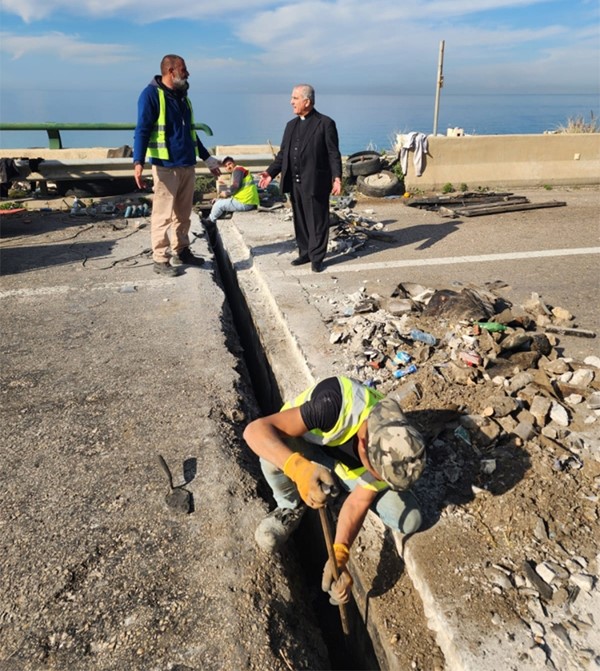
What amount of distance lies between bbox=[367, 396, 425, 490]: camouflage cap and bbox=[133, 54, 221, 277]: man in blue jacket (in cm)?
421

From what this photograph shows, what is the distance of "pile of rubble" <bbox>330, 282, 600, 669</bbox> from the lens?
2285mm

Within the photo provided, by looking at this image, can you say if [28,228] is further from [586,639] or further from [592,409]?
[586,639]

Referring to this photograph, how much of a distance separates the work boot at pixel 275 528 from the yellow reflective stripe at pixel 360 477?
1.03ft

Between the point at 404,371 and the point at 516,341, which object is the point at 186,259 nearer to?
the point at 404,371

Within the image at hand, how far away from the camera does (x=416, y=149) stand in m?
10.0

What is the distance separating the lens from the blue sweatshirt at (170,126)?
5.43 m

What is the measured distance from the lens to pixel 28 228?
8086 millimetres

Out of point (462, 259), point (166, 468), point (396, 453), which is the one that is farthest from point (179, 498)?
point (462, 259)

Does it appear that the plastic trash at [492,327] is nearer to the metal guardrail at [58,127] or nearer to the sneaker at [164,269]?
the sneaker at [164,269]

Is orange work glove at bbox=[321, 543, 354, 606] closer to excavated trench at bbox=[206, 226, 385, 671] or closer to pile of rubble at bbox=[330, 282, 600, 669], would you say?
excavated trench at bbox=[206, 226, 385, 671]

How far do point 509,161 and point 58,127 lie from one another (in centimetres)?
886

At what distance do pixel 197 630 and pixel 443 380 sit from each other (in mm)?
2260

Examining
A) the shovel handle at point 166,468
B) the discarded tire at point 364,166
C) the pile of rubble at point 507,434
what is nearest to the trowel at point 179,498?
the shovel handle at point 166,468

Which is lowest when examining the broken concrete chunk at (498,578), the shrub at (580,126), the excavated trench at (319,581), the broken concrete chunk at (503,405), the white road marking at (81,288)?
the excavated trench at (319,581)
